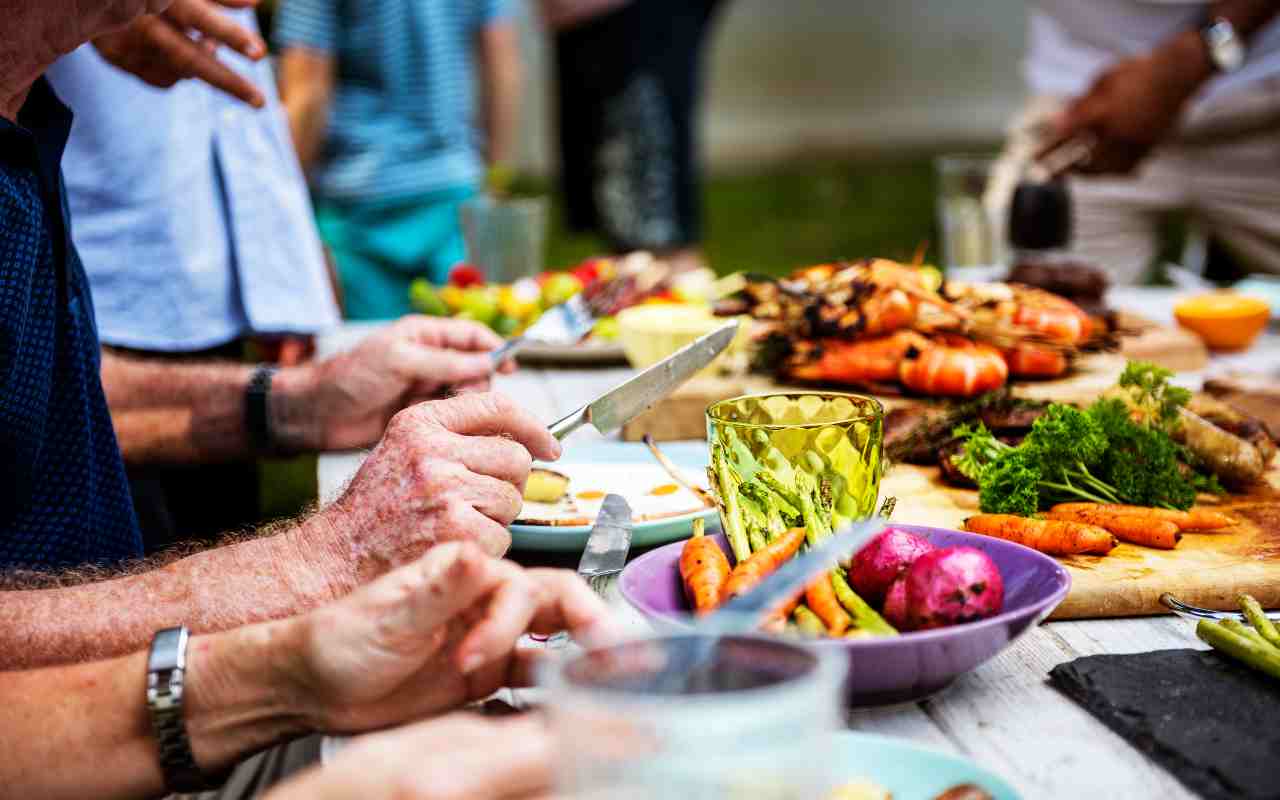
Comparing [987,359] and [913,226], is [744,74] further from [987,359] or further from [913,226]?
[987,359]

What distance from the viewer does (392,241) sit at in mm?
5109

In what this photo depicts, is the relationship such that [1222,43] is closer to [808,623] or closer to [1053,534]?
[1053,534]

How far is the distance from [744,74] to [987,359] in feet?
40.6

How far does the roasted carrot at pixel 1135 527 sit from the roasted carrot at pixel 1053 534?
0.02m

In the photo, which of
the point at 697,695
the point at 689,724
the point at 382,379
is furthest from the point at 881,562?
the point at 382,379

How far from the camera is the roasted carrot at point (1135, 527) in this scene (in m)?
1.49

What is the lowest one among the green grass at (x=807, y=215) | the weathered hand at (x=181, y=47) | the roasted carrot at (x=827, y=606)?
the green grass at (x=807, y=215)

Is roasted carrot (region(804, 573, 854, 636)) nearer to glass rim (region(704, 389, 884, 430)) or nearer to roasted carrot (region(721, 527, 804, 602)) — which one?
roasted carrot (region(721, 527, 804, 602))

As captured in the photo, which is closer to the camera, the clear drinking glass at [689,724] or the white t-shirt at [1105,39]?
the clear drinking glass at [689,724]

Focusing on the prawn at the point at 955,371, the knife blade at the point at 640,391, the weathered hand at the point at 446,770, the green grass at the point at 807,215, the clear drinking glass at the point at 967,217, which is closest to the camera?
the weathered hand at the point at 446,770

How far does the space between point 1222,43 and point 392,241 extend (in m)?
3.07

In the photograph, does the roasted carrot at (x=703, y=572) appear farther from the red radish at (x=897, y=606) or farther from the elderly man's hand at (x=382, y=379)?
the elderly man's hand at (x=382, y=379)

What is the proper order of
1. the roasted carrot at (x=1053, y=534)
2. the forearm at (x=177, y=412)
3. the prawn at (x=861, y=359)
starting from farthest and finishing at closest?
the forearm at (x=177, y=412) < the prawn at (x=861, y=359) < the roasted carrot at (x=1053, y=534)

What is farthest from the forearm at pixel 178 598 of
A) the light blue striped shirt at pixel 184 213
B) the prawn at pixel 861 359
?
the light blue striped shirt at pixel 184 213
